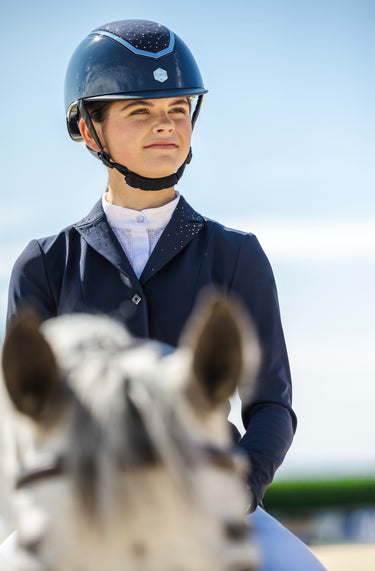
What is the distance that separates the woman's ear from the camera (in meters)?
2.93

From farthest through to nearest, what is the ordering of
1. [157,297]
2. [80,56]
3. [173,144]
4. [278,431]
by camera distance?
[80,56] < [173,144] < [157,297] < [278,431]

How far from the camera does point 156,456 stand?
1.16 m

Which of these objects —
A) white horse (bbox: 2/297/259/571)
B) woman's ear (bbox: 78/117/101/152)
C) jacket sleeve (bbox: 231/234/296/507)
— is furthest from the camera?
woman's ear (bbox: 78/117/101/152)

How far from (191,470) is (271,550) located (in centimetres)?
97

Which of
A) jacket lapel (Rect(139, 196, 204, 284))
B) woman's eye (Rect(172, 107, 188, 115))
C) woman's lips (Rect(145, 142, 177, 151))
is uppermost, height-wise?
woman's eye (Rect(172, 107, 188, 115))

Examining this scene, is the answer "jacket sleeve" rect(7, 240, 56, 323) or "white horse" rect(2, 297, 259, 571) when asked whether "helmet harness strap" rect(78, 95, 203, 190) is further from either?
"white horse" rect(2, 297, 259, 571)

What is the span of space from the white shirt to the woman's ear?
0.34 meters

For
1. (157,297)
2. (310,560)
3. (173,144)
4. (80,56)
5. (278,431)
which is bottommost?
(310,560)

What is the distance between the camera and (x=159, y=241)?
8.50 ft

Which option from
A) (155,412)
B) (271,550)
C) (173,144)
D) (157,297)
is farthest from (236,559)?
(173,144)

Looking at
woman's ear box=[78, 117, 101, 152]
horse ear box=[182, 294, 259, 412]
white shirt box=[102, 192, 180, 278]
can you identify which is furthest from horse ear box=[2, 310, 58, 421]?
woman's ear box=[78, 117, 101, 152]

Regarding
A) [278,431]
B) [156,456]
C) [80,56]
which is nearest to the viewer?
[156,456]

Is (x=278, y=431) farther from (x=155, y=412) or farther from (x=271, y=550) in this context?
(x=155, y=412)

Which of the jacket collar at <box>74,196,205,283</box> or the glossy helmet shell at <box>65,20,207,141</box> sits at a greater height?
the glossy helmet shell at <box>65,20,207,141</box>
